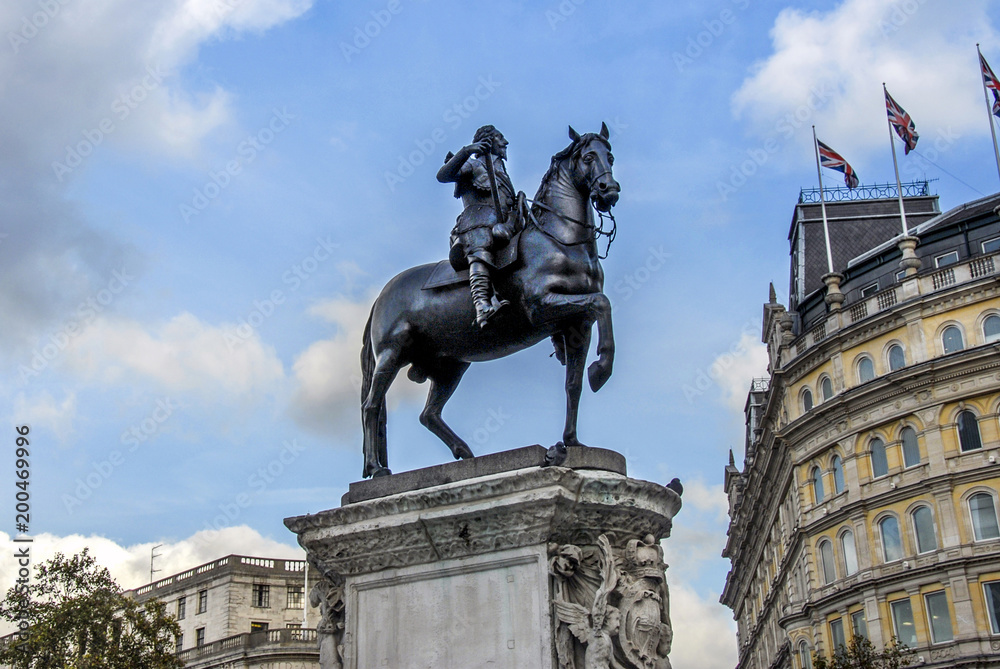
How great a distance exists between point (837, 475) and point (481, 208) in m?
44.6

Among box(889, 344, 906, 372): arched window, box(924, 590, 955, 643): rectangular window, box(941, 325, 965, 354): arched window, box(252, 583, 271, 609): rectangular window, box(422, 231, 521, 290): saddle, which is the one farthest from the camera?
box(252, 583, 271, 609): rectangular window

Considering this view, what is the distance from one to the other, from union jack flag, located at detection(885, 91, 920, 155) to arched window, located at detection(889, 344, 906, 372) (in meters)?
9.90

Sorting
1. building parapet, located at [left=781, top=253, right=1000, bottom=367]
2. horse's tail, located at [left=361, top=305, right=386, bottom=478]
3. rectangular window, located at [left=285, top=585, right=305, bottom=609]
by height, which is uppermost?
building parapet, located at [left=781, top=253, right=1000, bottom=367]

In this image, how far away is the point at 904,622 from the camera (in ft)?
149

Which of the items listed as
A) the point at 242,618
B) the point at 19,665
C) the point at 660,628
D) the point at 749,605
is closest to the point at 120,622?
the point at 19,665

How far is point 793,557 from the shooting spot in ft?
186

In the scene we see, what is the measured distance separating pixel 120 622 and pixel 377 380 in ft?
97.2

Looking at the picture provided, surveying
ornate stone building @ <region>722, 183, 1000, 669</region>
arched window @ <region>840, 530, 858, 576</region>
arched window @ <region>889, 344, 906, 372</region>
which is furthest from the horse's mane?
arched window @ <region>840, 530, 858, 576</region>

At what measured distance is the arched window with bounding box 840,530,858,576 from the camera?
161ft

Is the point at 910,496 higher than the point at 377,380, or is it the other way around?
the point at 910,496

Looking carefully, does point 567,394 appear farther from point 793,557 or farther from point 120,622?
point 793,557

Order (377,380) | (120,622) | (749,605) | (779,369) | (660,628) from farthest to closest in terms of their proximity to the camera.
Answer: (749,605)
(779,369)
(120,622)
(377,380)
(660,628)

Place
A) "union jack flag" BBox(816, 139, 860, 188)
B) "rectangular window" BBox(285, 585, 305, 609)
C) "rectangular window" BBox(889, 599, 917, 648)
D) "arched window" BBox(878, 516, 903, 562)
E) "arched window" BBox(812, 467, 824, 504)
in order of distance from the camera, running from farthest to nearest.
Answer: "rectangular window" BBox(285, 585, 305, 609) < "union jack flag" BBox(816, 139, 860, 188) < "arched window" BBox(812, 467, 824, 504) < "arched window" BBox(878, 516, 903, 562) < "rectangular window" BBox(889, 599, 917, 648)

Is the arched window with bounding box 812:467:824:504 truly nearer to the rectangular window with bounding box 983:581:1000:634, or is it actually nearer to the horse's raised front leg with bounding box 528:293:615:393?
the rectangular window with bounding box 983:581:1000:634
